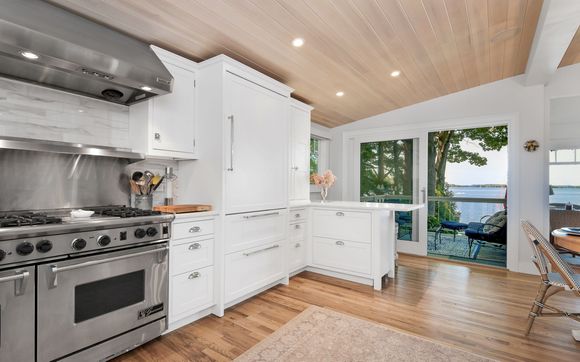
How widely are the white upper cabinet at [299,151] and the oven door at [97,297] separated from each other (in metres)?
1.99

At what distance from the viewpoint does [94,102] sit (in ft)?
7.72

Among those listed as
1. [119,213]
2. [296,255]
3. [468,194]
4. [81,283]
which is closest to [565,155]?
[468,194]

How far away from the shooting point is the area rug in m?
1.94

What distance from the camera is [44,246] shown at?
5.20 ft

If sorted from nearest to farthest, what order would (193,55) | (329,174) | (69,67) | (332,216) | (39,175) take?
1. (69,67)
2. (39,175)
3. (193,55)
4. (332,216)
5. (329,174)

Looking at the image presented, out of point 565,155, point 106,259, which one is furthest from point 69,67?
point 565,155

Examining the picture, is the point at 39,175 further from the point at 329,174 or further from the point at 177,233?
the point at 329,174

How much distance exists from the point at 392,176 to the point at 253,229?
124 inches

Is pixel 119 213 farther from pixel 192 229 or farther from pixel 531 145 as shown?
pixel 531 145

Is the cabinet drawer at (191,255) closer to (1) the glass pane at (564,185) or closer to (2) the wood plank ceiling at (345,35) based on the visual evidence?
(2) the wood plank ceiling at (345,35)

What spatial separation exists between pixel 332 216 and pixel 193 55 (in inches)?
91.0

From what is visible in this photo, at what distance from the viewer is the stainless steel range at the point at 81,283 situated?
1.51 meters

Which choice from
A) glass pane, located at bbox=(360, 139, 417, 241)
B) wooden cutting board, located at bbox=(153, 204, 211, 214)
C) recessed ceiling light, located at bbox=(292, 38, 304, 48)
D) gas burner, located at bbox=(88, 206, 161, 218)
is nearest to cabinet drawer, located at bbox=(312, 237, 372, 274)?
wooden cutting board, located at bbox=(153, 204, 211, 214)

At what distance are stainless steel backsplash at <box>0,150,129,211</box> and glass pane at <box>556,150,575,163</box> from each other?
18.8ft
